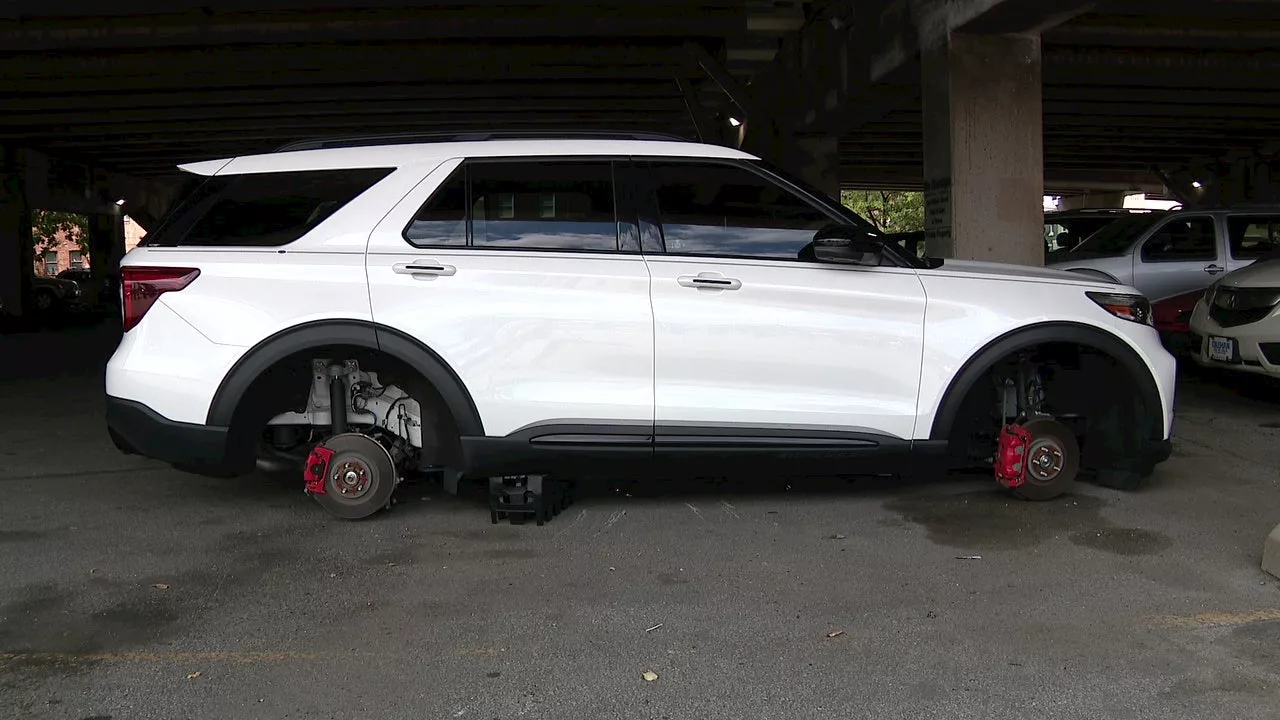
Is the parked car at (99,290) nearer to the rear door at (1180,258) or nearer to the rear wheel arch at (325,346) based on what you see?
the rear door at (1180,258)

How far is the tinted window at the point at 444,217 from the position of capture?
4859 mm

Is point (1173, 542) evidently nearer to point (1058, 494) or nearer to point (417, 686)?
point (1058, 494)

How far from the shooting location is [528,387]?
4781mm

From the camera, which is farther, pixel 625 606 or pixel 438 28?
pixel 438 28

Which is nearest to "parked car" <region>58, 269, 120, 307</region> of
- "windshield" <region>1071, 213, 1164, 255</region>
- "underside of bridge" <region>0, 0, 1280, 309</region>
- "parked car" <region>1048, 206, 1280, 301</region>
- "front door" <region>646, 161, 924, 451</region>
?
"underside of bridge" <region>0, 0, 1280, 309</region>

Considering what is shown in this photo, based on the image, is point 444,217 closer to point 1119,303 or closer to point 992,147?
point 1119,303

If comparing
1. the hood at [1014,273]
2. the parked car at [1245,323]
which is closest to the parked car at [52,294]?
the parked car at [1245,323]

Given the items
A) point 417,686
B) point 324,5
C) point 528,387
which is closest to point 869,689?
point 417,686

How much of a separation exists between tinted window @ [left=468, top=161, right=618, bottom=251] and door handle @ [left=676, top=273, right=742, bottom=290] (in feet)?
1.27

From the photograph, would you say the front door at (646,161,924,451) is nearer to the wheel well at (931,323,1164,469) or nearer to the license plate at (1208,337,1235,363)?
the wheel well at (931,323,1164,469)

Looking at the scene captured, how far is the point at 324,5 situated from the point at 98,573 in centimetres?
1014

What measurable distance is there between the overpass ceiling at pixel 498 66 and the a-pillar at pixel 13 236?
152 centimetres

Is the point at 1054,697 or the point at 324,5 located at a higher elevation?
the point at 324,5

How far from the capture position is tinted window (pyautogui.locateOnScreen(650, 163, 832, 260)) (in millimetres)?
4934
